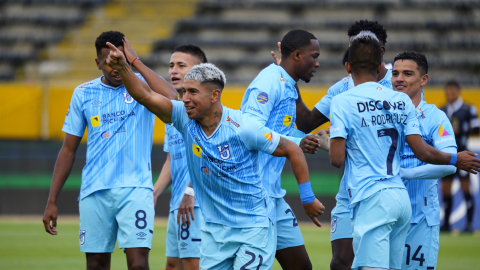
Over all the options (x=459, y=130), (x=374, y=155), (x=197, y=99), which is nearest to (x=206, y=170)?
(x=197, y=99)

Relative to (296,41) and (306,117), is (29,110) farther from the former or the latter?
(296,41)

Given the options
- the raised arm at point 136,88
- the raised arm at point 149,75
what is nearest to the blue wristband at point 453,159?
the raised arm at point 136,88

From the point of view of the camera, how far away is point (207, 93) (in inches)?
171

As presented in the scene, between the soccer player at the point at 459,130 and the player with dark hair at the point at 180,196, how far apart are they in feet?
22.9

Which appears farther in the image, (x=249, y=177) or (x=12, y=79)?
(x=12, y=79)

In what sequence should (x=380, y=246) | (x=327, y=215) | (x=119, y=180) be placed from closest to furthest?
(x=380, y=246), (x=119, y=180), (x=327, y=215)

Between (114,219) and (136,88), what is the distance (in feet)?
4.93

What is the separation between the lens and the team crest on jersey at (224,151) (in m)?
4.33

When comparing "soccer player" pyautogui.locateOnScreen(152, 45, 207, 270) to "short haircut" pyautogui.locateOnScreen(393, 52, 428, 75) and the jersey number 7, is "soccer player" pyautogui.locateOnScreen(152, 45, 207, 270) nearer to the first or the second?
the jersey number 7

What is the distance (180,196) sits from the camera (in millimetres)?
5832

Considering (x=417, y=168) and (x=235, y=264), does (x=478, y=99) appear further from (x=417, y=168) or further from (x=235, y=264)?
(x=235, y=264)

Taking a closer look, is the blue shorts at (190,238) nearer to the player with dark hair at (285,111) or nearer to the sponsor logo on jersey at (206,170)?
the player with dark hair at (285,111)

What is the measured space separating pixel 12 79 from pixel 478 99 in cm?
1402

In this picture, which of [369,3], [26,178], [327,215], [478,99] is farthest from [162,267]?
[369,3]
